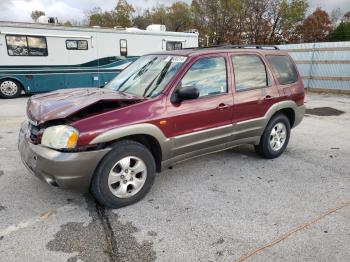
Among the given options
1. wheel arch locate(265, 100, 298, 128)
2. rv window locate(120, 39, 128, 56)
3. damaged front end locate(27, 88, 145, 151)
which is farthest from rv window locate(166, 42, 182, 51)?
damaged front end locate(27, 88, 145, 151)

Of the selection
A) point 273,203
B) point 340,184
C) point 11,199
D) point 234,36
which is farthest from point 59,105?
point 234,36

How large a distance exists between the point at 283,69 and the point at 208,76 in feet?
5.56

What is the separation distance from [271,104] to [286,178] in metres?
1.15

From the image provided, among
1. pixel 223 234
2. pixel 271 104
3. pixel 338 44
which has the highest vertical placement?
A: pixel 338 44

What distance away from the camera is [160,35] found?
14.8 meters

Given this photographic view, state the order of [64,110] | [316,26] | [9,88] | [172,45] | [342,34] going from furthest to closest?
[316,26] < [342,34] < [172,45] < [9,88] < [64,110]

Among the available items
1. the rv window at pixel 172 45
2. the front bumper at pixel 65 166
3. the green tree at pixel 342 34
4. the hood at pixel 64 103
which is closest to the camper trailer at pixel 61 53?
the rv window at pixel 172 45

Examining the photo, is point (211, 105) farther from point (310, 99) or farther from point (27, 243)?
point (310, 99)

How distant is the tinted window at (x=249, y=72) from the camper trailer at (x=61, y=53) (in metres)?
8.48

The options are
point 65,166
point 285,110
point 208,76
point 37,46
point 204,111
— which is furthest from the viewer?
point 37,46

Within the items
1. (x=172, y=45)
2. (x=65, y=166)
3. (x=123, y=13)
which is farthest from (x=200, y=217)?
(x=123, y=13)

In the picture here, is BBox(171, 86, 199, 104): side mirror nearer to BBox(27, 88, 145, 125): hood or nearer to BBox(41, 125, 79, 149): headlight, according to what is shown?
BBox(27, 88, 145, 125): hood

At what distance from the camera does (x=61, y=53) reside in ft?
41.9

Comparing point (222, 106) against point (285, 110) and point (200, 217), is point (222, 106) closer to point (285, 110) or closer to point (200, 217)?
point (200, 217)
